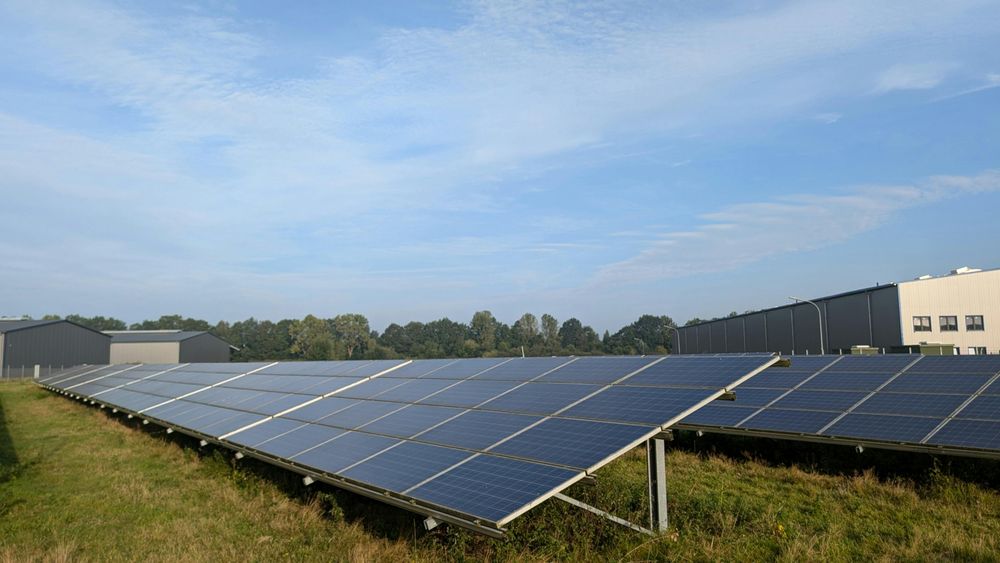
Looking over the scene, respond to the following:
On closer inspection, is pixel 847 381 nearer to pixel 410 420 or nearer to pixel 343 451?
pixel 410 420

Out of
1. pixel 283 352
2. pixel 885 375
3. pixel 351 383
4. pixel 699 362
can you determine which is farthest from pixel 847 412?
pixel 283 352

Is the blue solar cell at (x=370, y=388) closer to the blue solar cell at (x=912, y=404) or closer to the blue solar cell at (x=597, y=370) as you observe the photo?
the blue solar cell at (x=597, y=370)

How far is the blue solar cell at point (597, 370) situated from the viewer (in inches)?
512

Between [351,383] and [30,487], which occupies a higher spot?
[351,383]

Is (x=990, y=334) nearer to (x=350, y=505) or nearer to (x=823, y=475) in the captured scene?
(x=823, y=475)

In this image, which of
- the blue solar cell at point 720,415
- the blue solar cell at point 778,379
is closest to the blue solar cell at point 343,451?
the blue solar cell at point 720,415

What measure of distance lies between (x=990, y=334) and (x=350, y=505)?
50.5m

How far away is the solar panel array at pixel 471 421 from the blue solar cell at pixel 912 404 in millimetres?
5539

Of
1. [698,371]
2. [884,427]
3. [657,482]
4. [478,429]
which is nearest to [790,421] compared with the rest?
[884,427]

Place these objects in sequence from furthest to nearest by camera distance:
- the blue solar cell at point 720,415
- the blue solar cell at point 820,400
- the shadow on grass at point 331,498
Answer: the blue solar cell at point 720,415 < the blue solar cell at point 820,400 < the shadow on grass at point 331,498

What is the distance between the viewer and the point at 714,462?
671 inches

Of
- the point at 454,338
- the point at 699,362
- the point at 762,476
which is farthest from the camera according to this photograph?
the point at 454,338

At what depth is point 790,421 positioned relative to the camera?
16.2 metres

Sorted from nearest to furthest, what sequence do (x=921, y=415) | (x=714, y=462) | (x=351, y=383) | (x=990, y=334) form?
(x=921, y=415) → (x=714, y=462) → (x=351, y=383) → (x=990, y=334)
